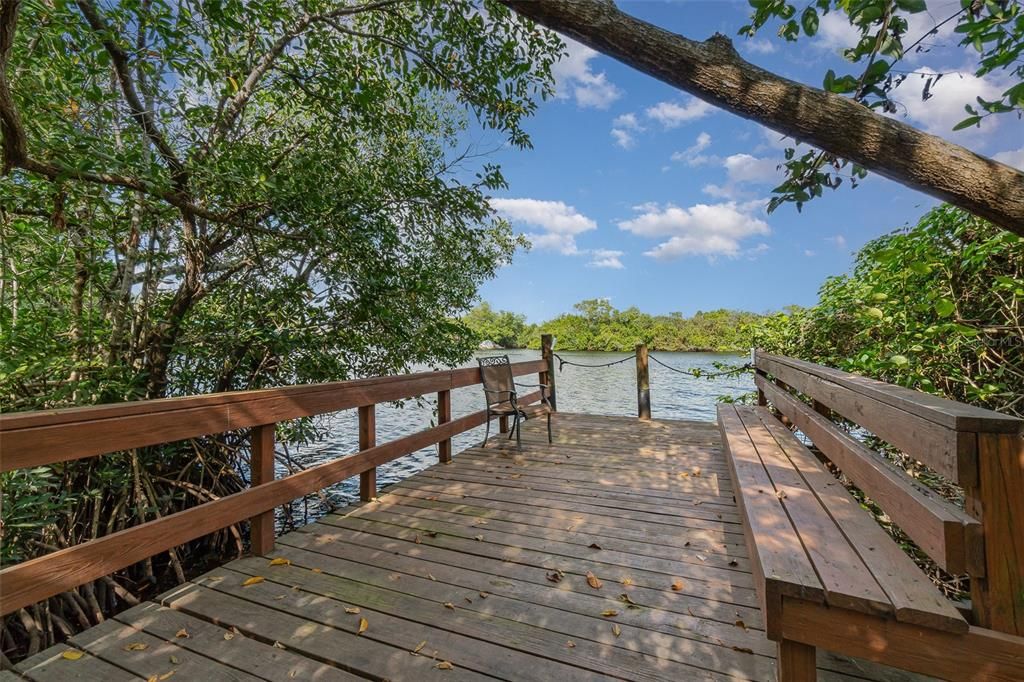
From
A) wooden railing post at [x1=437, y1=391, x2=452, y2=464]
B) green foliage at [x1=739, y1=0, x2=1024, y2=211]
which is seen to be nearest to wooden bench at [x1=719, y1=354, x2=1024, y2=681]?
green foliage at [x1=739, y1=0, x2=1024, y2=211]

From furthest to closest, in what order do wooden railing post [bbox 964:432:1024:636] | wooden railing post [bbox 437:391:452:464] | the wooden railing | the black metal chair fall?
1. the black metal chair
2. wooden railing post [bbox 437:391:452:464]
3. the wooden railing
4. wooden railing post [bbox 964:432:1024:636]

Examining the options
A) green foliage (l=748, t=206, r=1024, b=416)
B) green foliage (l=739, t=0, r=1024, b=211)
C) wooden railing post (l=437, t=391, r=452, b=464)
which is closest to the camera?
green foliage (l=739, t=0, r=1024, b=211)

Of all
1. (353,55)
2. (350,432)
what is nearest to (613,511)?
(353,55)

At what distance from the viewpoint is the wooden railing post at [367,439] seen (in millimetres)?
3057

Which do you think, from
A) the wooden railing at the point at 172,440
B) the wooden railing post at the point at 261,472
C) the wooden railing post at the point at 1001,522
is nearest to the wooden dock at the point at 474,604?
the wooden railing post at the point at 261,472

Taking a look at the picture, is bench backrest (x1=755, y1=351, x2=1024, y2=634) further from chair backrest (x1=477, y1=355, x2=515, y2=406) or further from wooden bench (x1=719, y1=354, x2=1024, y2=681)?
chair backrest (x1=477, y1=355, x2=515, y2=406)

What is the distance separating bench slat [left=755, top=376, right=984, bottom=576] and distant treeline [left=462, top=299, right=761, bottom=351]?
1651 cm

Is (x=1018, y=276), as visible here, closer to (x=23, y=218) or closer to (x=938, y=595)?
(x=938, y=595)

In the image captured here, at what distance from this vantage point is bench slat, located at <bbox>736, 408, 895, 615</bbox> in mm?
1161

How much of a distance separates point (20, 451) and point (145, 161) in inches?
74.7

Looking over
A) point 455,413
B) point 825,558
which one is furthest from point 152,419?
point 455,413

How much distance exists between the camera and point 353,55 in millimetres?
4574

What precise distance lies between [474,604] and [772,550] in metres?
1.23

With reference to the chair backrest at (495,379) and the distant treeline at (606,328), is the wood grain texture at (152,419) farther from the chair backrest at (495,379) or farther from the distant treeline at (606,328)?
the distant treeline at (606,328)
